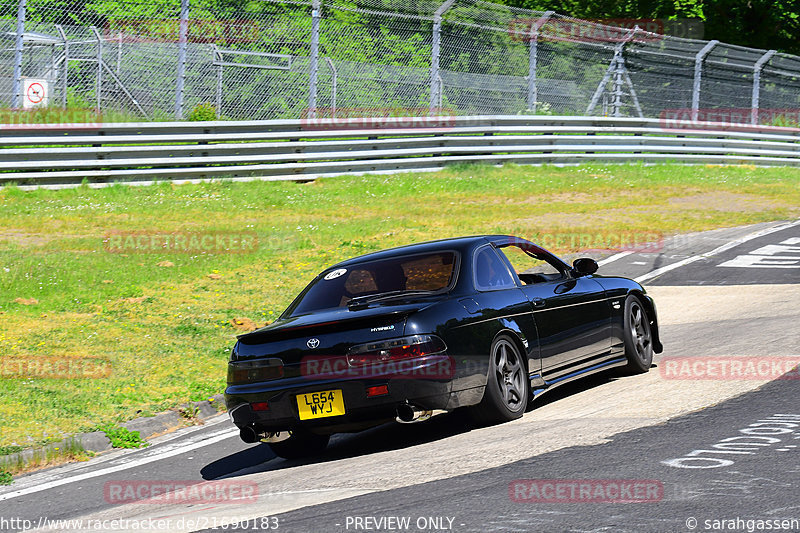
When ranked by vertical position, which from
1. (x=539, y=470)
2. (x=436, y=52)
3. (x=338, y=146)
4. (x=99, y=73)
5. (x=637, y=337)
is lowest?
(x=539, y=470)

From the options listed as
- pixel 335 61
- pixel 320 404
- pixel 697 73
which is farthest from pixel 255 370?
pixel 697 73

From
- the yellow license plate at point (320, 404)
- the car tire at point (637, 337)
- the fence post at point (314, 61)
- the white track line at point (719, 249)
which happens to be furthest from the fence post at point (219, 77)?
the yellow license plate at point (320, 404)

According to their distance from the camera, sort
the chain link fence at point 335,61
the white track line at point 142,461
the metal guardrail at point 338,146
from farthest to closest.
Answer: the metal guardrail at point 338,146 → the chain link fence at point 335,61 → the white track line at point 142,461

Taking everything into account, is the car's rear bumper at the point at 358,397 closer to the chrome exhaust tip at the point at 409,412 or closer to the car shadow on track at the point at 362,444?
the chrome exhaust tip at the point at 409,412

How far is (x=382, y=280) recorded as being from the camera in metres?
7.57

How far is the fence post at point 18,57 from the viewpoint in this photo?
671 inches

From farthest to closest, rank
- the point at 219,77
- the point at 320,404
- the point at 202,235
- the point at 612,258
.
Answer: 1. the point at 219,77
2. the point at 202,235
3. the point at 612,258
4. the point at 320,404

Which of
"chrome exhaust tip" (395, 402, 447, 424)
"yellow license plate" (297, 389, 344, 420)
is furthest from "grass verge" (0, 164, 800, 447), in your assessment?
"chrome exhaust tip" (395, 402, 447, 424)

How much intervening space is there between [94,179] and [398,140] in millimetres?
6424

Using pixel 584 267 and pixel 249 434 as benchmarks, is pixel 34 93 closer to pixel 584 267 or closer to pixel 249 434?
pixel 584 267

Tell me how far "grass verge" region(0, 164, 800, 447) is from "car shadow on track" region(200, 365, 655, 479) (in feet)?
4.55

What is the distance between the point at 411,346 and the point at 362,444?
113 cm

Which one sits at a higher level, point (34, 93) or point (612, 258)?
point (34, 93)

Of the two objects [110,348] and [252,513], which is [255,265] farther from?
[252,513]
